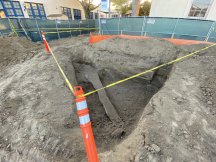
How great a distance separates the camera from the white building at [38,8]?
12.8m

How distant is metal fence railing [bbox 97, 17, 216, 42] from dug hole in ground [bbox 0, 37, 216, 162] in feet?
6.90

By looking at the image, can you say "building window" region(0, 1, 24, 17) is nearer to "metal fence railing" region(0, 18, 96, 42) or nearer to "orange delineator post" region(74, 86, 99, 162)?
"metal fence railing" region(0, 18, 96, 42)

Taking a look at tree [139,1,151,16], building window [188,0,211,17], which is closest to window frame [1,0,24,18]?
building window [188,0,211,17]

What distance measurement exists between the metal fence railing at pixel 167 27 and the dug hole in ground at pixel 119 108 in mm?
2103

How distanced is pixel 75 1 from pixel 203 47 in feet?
74.8

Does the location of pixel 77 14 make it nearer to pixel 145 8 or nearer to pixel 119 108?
pixel 145 8

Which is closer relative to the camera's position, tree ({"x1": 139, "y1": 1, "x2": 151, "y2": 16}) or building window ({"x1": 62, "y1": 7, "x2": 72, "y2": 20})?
building window ({"x1": 62, "y1": 7, "x2": 72, "y2": 20})

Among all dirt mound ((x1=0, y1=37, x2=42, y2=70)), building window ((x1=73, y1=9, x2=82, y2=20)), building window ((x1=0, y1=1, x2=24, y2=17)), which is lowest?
dirt mound ((x1=0, y1=37, x2=42, y2=70))

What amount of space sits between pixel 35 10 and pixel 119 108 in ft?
55.5

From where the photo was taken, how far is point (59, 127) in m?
2.55

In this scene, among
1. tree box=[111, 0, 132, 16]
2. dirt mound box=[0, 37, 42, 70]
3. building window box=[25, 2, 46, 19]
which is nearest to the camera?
dirt mound box=[0, 37, 42, 70]

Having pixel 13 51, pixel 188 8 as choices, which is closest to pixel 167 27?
pixel 188 8

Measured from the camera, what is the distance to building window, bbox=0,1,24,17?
12567 mm

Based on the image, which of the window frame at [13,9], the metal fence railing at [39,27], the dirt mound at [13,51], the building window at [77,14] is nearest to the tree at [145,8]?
the building window at [77,14]
